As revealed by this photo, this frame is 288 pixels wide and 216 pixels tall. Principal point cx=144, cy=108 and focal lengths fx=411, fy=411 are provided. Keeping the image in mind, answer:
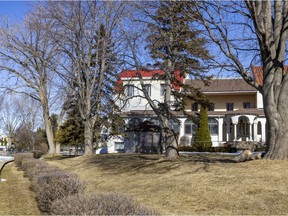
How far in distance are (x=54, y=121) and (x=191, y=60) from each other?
4202 centimetres

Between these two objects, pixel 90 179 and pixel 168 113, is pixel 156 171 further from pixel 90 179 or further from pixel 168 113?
pixel 168 113

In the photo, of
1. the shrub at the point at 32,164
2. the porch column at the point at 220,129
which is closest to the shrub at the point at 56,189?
the shrub at the point at 32,164

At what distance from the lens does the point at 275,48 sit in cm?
1311

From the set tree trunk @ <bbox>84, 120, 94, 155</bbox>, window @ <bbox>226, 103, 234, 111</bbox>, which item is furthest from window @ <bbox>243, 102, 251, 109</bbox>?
tree trunk @ <bbox>84, 120, 94, 155</bbox>

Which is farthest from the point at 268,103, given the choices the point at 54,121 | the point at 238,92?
the point at 54,121

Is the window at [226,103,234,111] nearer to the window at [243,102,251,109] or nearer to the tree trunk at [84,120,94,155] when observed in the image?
the window at [243,102,251,109]

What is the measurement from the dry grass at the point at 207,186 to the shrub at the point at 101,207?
2820mm

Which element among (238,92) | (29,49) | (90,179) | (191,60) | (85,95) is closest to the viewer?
(90,179)

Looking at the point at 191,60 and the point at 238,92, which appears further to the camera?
the point at 238,92

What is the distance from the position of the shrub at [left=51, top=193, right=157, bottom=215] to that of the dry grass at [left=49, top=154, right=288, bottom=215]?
2.82 meters

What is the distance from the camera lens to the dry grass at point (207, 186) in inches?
339

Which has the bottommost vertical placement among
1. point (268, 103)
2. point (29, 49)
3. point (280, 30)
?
point (268, 103)

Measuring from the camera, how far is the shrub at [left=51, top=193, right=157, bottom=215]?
18.4ft

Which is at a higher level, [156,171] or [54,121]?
[54,121]
